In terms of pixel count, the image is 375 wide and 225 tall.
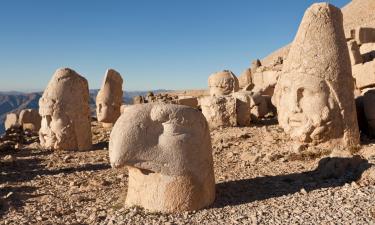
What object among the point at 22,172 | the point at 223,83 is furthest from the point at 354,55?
the point at 22,172

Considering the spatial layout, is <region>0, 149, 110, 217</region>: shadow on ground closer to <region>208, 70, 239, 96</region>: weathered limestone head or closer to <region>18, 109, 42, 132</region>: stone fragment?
<region>208, 70, 239, 96</region>: weathered limestone head

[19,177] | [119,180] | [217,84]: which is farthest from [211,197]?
[217,84]

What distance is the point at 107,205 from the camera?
5.61 meters

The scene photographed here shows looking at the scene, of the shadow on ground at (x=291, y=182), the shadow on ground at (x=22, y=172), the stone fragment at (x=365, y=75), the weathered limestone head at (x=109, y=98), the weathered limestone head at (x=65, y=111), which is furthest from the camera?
the weathered limestone head at (x=109, y=98)

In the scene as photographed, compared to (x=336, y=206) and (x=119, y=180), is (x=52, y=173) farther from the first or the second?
(x=336, y=206)

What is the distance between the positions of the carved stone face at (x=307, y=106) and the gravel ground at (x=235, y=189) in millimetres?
369

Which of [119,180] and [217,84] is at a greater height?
[217,84]

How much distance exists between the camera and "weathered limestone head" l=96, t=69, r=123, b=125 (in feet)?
48.2

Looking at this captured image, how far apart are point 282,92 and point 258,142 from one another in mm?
1333

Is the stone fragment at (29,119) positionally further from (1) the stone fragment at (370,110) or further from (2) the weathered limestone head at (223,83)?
(1) the stone fragment at (370,110)

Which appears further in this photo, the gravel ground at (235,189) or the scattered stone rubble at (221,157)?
the scattered stone rubble at (221,157)

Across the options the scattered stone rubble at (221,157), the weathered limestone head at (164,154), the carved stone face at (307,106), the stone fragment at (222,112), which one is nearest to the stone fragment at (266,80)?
the scattered stone rubble at (221,157)

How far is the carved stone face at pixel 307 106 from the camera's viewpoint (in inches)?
295

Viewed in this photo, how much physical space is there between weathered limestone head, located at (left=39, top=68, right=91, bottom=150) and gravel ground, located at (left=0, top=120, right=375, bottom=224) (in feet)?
2.76
